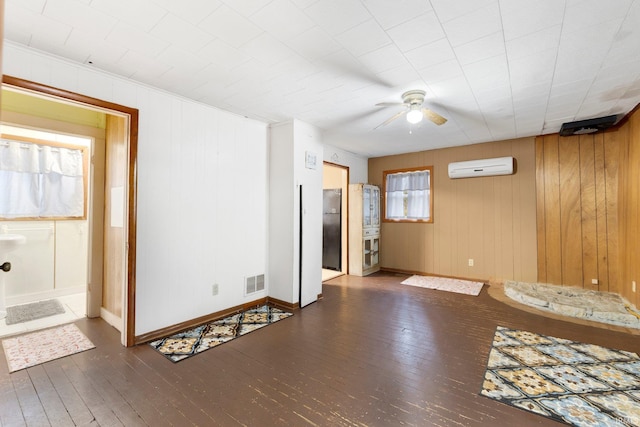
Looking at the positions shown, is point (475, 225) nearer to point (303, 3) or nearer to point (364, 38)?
point (364, 38)

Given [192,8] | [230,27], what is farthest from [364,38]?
[192,8]

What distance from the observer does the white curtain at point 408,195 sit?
19.8 feet

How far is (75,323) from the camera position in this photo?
3398 mm

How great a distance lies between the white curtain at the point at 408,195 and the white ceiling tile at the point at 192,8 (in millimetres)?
4908

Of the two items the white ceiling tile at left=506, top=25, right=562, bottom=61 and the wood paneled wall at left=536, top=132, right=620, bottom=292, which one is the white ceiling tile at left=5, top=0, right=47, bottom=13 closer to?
the white ceiling tile at left=506, top=25, right=562, bottom=61

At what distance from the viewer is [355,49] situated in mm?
2402

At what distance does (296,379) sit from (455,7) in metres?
2.83

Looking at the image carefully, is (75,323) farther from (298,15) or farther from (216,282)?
(298,15)

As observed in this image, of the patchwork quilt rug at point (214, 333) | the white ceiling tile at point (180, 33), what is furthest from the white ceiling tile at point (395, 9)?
the patchwork quilt rug at point (214, 333)

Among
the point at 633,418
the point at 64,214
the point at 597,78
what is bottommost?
the point at 633,418

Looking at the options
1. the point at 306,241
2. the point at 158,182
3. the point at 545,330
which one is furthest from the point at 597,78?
the point at 158,182

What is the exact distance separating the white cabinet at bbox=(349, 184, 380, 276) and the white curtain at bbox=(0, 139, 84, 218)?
4446 mm

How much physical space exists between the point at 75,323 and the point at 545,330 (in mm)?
5108

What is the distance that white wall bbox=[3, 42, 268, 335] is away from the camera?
2779mm
